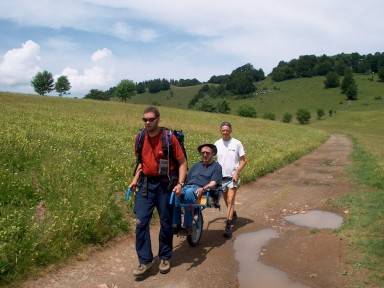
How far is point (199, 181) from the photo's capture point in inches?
289

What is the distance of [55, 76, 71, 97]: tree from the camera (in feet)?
328

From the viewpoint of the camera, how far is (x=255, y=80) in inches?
7318

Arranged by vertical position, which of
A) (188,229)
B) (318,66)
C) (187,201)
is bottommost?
(188,229)

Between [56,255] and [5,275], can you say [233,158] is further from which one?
[5,275]

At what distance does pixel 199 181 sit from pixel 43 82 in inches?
3837

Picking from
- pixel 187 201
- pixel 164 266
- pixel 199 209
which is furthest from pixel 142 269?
pixel 199 209

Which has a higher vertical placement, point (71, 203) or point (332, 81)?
point (332, 81)

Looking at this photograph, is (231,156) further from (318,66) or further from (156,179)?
(318,66)

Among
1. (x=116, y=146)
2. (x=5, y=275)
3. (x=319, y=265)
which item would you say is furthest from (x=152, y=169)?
(x=116, y=146)

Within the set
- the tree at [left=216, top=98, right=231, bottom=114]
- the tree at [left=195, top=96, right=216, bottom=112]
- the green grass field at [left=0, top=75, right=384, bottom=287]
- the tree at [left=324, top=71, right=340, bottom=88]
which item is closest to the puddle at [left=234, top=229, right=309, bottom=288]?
the green grass field at [left=0, top=75, right=384, bottom=287]

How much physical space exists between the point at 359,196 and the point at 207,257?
21.9 feet

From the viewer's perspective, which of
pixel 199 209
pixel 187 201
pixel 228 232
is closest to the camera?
pixel 187 201

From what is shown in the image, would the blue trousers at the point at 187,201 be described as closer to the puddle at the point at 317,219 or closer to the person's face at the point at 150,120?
the person's face at the point at 150,120

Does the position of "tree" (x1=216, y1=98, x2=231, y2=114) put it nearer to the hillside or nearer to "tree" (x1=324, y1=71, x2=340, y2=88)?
the hillside
